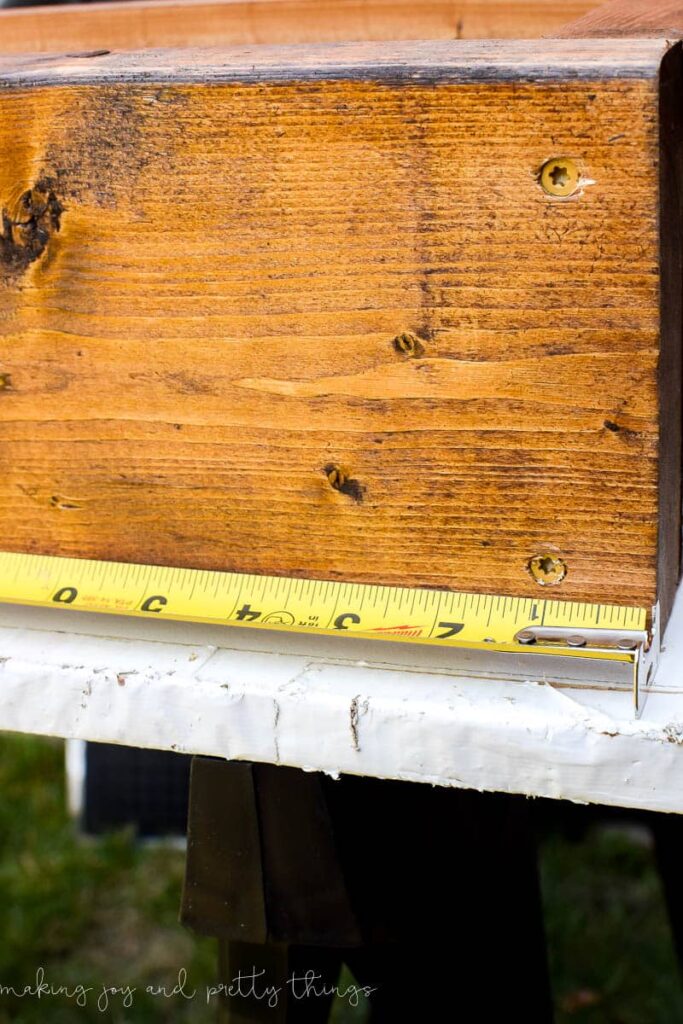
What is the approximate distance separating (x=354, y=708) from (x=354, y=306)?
263 mm

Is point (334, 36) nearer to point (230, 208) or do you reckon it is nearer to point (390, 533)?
point (230, 208)

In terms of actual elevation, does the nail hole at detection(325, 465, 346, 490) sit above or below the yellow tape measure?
above

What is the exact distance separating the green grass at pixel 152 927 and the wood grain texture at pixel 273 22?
1445 mm

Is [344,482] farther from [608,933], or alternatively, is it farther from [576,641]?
[608,933]

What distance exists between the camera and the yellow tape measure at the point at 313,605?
0.73m

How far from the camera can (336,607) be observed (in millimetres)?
783

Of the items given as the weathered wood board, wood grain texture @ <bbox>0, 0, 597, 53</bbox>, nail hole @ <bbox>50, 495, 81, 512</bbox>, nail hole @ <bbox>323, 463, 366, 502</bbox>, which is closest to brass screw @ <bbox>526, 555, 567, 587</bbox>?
the weathered wood board

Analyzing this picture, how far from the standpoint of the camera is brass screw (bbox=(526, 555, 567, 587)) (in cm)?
75

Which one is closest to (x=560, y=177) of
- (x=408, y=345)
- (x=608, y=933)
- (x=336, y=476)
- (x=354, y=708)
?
(x=408, y=345)

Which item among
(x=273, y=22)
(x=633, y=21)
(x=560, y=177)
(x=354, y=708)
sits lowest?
(x=354, y=708)

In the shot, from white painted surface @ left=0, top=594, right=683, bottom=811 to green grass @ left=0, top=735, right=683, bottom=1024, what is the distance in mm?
1204

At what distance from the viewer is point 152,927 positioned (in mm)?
2025

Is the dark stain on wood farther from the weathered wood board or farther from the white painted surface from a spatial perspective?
the white painted surface

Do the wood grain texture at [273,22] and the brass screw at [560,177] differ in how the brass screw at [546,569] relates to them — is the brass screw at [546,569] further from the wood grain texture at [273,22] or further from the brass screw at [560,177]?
the wood grain texture at [273,22]
